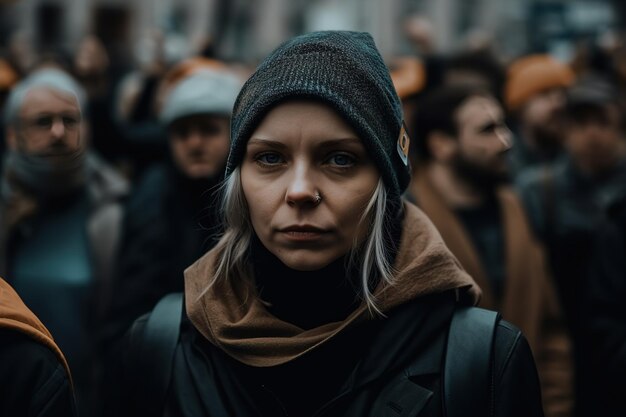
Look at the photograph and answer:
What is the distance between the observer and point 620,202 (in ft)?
14.9

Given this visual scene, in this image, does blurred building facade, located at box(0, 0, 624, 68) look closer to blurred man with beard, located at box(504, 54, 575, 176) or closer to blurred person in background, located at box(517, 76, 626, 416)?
blurred man with beard, located at box(504, 54, 575, 176)

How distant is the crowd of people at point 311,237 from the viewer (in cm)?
265

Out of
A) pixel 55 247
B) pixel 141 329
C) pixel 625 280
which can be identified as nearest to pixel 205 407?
pixel 141 329

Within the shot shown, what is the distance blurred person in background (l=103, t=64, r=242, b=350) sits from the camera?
4.84m

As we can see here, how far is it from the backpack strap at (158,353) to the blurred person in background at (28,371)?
25 centimetres

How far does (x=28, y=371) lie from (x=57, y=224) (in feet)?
9.58

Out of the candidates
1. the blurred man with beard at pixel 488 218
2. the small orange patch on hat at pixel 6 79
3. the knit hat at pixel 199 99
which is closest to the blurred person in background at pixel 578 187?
the blurred man with beard at pixel 488 218

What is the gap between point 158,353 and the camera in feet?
9.16

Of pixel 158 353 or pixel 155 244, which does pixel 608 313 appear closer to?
pixel 155 244

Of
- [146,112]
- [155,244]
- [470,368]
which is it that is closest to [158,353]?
[470,368]

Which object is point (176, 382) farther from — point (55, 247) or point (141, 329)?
point (55, 247)

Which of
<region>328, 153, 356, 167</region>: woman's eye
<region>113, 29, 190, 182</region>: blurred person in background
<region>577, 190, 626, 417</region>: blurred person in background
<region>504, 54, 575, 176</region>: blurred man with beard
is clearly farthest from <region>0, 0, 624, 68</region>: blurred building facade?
<region>328, 153, 356, 167</region>: woman's eye

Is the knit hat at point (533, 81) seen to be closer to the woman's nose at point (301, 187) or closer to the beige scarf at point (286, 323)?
the beige scarf at point (286, 323)

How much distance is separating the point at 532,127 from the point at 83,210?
3492 mm
